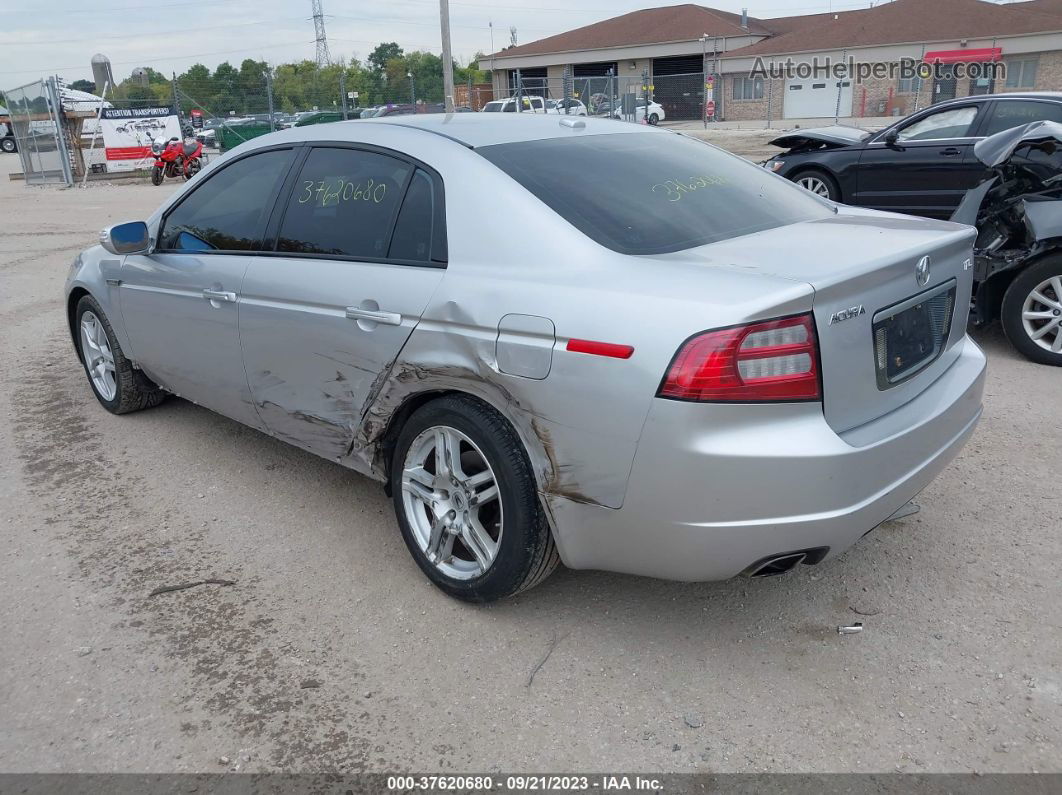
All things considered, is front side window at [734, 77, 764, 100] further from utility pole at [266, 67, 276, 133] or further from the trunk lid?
A: the trunk lid

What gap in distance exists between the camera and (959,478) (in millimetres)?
4020

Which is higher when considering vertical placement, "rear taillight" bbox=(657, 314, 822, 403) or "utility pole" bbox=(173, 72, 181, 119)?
"utility pole" bbox=(173, 72, 181, 119)

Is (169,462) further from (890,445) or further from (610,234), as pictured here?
(890,445)

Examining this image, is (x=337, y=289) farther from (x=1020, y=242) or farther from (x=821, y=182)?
(x=821, y=182)

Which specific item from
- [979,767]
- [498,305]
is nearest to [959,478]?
[979,767]

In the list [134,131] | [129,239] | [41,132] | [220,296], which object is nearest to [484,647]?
[220,296]

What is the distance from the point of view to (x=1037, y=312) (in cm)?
566

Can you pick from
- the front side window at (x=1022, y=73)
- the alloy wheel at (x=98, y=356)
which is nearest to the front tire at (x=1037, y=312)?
the alloy wheel at (x=98, y=356)

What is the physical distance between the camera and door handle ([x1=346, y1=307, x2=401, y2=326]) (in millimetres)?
3055

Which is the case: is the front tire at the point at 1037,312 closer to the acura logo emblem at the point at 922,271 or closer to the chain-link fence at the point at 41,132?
the acura logo emblem at the point at 922,271

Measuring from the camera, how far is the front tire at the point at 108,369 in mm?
4980

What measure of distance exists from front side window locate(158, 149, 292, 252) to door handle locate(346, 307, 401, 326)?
875mm

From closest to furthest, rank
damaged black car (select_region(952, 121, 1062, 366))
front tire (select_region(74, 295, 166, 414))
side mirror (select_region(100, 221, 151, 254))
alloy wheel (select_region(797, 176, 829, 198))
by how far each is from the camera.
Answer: side mirror (select_region(100, 221, 151, 254)), front tire (select_region(74, 295, 166, 414)), damaged black car (select_region(952, 121, 1062, 366)), alloy wheel (select_region(797, 176, 829, 198))

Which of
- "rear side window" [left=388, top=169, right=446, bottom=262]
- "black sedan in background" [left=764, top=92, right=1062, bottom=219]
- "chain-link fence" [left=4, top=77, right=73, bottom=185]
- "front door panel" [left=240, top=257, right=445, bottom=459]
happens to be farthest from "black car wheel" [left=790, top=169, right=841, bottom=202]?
"chain-link fence" [left=4, top=77, right=73, bottom=185]
